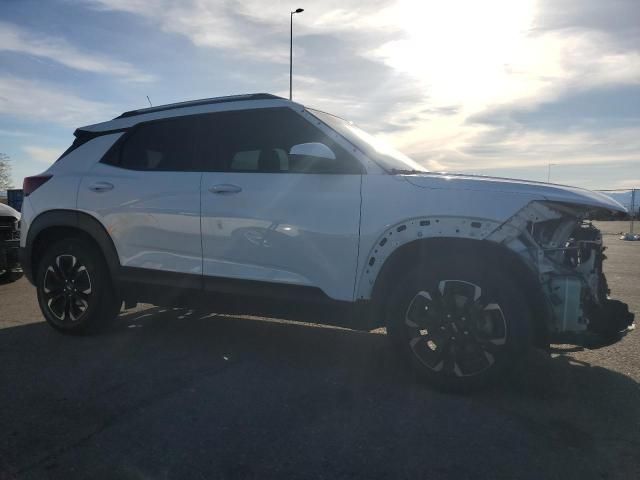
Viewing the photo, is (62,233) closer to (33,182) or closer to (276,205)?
(33,182)

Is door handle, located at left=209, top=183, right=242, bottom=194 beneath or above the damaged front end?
above

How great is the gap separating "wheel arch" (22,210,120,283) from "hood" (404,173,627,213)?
2.69 metres

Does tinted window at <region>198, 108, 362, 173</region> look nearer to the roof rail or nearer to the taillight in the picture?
the roof rail

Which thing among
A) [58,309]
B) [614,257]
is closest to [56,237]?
[58,309]

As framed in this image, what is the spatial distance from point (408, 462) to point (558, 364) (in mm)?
2100

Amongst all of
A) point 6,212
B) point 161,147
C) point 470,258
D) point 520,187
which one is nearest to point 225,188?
point 161,147

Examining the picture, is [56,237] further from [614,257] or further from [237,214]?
[614,257]

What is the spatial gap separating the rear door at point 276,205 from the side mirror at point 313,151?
4 centimetres

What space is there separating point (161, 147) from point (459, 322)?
290 cm

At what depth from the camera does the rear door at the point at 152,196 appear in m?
4.23

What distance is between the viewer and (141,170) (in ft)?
14.9

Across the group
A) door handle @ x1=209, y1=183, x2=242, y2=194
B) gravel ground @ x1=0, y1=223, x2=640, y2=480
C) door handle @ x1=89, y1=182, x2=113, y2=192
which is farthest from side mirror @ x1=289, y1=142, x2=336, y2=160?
door handle @ x1=89, y1=182, x2=113, y2=192

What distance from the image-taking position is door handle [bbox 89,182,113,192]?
15.1ft

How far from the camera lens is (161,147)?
455cm
